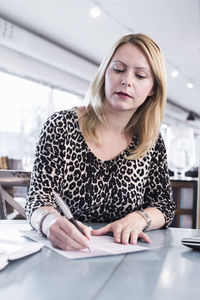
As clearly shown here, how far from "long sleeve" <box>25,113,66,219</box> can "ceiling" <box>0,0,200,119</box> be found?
3.80m

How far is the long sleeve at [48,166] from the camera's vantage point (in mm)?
1036

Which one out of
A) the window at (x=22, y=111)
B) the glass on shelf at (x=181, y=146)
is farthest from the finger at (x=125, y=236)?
the window at (x=22, y=111)

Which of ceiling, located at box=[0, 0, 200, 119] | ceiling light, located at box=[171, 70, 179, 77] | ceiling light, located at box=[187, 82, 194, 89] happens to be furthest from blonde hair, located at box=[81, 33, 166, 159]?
ceiling light, located at box=[187, 82, 194, 89]

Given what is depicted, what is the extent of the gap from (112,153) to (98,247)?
540mm

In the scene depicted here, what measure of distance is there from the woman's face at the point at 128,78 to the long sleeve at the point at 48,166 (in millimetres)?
203

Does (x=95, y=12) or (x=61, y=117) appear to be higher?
(x=95, y=12)

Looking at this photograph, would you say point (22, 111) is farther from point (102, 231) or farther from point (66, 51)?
point (102, 231)

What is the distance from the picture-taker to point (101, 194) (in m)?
1.17

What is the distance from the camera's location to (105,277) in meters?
0.56

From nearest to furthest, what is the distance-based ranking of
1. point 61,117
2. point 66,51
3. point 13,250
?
point 13,250, point 61,117, point 66,51

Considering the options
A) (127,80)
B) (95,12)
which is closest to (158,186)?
(127,80)

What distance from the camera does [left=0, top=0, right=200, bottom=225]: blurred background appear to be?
4707 millimetres

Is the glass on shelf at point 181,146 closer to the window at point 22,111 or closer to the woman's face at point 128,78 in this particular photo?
the woman's face at point 128,78

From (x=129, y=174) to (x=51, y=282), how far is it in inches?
28.9
